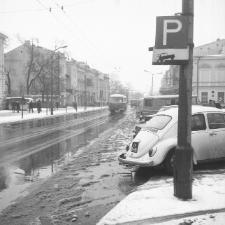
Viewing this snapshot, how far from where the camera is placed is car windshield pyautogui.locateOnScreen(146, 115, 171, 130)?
24.2ft

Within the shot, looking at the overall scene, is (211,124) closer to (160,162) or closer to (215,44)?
(160,162)

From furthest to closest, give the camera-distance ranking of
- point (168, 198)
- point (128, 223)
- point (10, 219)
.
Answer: point (168, 198) → point (10, 219) → point (128, 223)

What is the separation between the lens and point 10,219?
14.6 ft

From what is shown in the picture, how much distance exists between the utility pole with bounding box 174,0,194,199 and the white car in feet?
6.14

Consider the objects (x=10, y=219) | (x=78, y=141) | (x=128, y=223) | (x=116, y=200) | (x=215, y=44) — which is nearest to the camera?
(x=128, y=223)

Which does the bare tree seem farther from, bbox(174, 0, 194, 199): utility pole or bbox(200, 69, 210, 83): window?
bbox(174, 0, 194, 199): utility pole

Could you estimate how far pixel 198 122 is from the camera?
24.4ft

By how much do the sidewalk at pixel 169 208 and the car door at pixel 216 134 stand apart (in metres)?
1.86

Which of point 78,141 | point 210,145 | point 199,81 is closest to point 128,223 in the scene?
point 210,145

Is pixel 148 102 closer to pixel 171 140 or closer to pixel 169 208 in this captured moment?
pixel 171 140

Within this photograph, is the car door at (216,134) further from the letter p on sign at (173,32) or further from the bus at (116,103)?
the bus at (116,103)

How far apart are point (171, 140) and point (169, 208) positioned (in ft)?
8.57

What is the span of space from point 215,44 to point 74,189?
210 ft

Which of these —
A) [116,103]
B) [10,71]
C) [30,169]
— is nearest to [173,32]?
[30,169]
